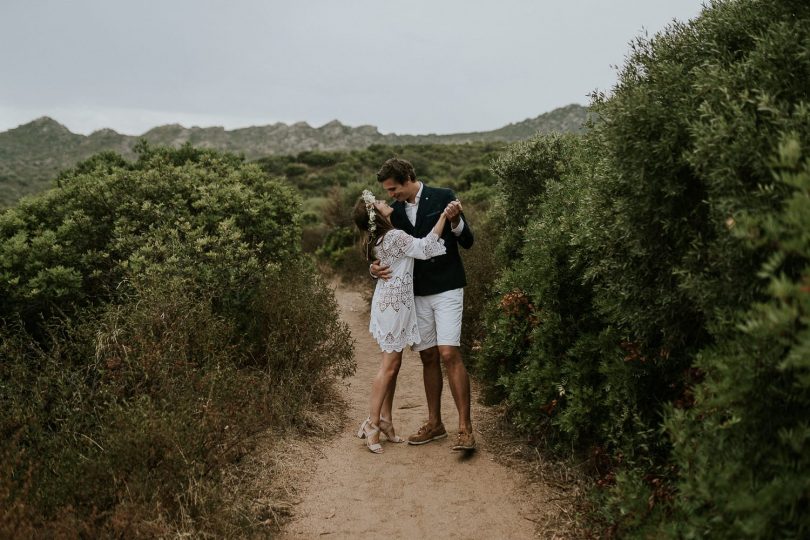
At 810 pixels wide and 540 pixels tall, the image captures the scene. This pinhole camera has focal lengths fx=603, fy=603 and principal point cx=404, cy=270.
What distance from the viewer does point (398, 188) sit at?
5023 mm

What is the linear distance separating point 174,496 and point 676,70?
12.7 ft

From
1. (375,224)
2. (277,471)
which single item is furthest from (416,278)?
(277,471)

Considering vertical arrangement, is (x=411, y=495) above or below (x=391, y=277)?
below

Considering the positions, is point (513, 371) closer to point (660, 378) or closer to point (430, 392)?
point (430, 392)

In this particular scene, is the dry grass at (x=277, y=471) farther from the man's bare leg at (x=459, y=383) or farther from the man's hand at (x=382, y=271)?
the man's hand at (x=382, y=271)

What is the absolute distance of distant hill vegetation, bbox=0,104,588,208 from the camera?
172 ft

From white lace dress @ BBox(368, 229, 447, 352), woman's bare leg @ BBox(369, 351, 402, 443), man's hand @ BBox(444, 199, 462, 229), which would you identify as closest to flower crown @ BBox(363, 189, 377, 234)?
white lace dress @ BBox(368, 229, 447, 352)

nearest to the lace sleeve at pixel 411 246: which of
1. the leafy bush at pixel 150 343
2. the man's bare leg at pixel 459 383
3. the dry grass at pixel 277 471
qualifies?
the man's bare leg at pixel 459 383

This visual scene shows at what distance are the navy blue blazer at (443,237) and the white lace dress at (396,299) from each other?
0.34 ft

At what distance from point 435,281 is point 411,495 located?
1.68 metres

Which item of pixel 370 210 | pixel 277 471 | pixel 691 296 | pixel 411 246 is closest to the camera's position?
pixel 691 296

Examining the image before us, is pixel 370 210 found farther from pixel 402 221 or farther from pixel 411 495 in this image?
pixel 411 495

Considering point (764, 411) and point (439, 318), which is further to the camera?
point (439, 318)

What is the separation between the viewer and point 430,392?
5234 millimetres
